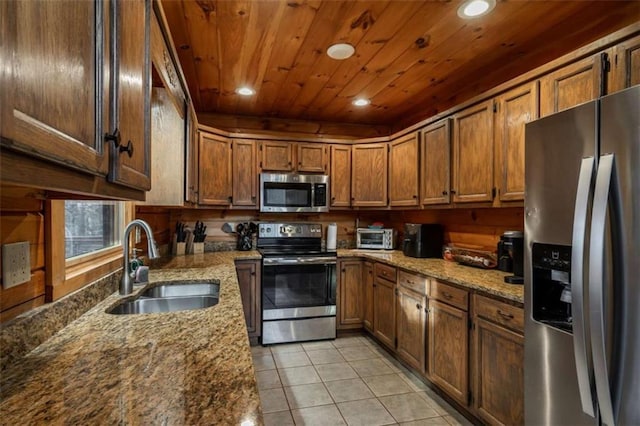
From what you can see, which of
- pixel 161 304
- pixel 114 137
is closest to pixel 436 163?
pixel 161 304

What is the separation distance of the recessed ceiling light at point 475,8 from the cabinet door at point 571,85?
1.73 ft

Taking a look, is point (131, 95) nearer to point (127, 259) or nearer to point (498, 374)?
point (127, 259)

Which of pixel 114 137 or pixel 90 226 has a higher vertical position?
pixel 114 137

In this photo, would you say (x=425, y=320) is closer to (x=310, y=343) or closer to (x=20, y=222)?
(x=310, y=343)

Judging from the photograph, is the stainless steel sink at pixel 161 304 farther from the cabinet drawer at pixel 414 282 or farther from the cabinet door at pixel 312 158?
the cabinet door at pixel 312 158

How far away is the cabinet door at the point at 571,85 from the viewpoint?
1691mm

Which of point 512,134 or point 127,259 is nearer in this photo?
point 127,259

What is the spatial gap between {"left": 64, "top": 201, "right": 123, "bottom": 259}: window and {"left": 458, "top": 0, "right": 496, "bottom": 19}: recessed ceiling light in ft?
7.37

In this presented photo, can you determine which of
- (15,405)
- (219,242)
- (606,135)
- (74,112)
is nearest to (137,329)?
(15,405)

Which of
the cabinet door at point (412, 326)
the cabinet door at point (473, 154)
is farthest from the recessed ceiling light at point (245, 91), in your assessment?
the cabinet door at point (412, 326)

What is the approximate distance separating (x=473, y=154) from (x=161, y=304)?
237cm

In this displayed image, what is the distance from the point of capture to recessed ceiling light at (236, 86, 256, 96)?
318 centimetres

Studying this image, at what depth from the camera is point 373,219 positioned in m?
4.37

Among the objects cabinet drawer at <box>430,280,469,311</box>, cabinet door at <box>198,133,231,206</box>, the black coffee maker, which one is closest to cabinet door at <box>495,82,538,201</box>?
the black coffee maker
